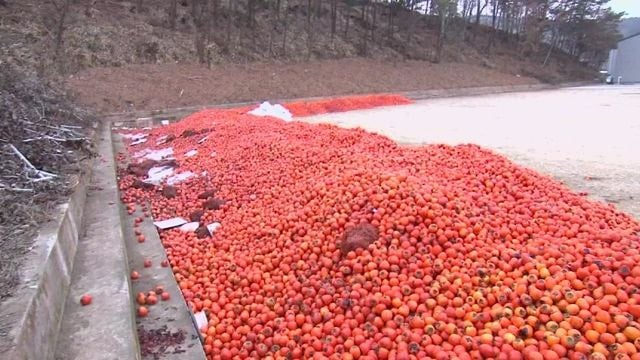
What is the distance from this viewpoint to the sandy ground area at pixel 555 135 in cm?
573

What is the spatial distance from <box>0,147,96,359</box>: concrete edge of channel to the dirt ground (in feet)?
31.3

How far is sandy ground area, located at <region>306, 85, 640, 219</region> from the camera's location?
573cm

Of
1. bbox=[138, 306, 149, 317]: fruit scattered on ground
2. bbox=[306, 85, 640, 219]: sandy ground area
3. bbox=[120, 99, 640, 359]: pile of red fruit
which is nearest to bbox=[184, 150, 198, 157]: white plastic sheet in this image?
bbox=[120, 99, 640, 359]: pile of red fruit

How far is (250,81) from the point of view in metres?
18.2

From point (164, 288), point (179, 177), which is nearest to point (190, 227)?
point (164, 288)

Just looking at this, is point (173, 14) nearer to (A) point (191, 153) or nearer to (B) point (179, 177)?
(A) point (191, 153)

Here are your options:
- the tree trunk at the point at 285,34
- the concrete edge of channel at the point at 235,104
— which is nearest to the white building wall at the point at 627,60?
the concrete edge of channel at the point at 235,104

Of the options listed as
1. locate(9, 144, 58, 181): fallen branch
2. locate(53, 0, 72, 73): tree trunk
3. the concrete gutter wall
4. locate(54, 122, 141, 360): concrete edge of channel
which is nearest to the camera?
the concrete gutter wall

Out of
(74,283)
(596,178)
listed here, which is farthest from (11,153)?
(596,178)

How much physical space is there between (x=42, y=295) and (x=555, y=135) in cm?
932

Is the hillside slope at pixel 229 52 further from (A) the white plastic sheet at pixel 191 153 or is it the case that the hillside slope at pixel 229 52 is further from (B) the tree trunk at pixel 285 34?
(A) the white plastic sheet at pixel 191 153

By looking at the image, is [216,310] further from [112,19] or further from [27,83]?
[112,19]

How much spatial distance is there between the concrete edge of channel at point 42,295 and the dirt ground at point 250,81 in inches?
376

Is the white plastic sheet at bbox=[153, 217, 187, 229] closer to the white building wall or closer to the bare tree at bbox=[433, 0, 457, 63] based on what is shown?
the bare tree at bbox=[433, 0, 457, 63]
